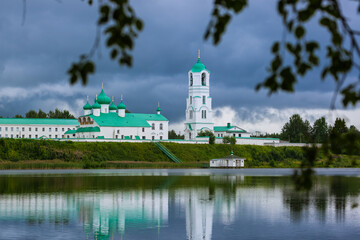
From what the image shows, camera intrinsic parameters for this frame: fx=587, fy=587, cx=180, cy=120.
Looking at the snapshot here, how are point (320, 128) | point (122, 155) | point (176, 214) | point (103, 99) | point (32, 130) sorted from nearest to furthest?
point (176, 214)
point (122, 155)
point (103, 99)
point (32, 130)
point (320, 128)

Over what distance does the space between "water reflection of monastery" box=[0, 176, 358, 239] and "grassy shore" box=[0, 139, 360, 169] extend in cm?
3683

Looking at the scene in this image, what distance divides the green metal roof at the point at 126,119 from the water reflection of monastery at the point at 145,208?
53.9m

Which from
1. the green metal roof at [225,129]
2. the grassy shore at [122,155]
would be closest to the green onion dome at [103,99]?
the grassy shore at [122,155]

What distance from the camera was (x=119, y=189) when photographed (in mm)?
38281

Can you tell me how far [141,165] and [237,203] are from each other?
46.7m

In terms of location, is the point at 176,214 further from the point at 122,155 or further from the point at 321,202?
the point at 122,155

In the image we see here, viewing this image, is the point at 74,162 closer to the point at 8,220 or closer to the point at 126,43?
the point at 8,220

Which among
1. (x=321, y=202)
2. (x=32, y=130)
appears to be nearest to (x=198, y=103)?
(x=32, y=130)

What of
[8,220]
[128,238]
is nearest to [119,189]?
[8,220]

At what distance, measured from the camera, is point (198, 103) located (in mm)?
103312

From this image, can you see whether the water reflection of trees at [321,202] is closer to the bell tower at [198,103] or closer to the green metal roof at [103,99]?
the green metal roof at [103,99]

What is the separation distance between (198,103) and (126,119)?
50.2 ft

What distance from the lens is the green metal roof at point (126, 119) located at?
90.6m

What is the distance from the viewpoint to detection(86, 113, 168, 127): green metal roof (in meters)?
90.6
